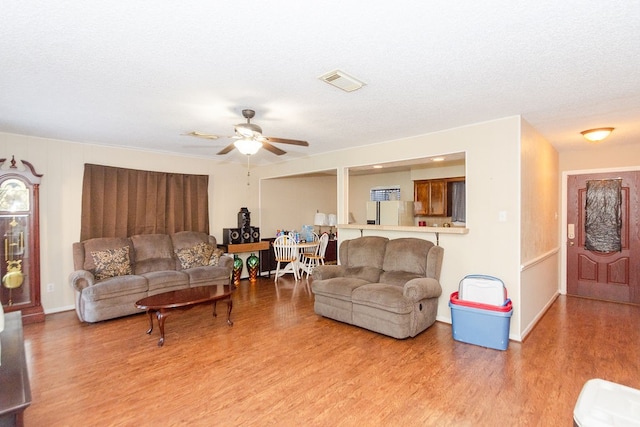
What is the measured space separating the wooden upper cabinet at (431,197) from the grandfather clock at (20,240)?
19.3 feet

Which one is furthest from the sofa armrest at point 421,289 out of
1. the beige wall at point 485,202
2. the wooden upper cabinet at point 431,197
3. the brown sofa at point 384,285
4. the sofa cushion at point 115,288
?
the sofa cushion at point 115,288

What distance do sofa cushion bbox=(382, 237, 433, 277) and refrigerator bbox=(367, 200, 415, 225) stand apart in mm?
1230

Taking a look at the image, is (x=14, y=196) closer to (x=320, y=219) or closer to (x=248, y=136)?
(x=248, y=136)

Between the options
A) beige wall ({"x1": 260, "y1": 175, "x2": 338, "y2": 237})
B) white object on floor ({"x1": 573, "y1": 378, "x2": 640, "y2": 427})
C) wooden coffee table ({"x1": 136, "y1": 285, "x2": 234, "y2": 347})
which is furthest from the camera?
beige wall ({"x1": 260, "y1": 175, "x2": 338, "y2": 237})

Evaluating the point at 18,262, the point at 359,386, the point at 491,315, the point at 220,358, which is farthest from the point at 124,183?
the point at 491,315

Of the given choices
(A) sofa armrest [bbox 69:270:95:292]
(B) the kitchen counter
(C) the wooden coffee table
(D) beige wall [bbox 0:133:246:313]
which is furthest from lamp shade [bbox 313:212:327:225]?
(A) sofa armrest [bbox 69:270:95:292]

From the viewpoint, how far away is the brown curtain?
480 cm

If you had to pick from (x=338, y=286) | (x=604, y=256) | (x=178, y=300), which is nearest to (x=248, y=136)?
(x=178, y=300)

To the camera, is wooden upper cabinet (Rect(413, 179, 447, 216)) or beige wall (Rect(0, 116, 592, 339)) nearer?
beige wall (Rect(0, 116, 592, 339))

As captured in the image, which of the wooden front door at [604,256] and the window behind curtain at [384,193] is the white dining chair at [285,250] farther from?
the wooden front door at [604,256]

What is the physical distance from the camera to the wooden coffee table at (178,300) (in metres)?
3.38

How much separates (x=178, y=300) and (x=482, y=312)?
10.2ft

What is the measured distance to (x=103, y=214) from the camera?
4895 mm

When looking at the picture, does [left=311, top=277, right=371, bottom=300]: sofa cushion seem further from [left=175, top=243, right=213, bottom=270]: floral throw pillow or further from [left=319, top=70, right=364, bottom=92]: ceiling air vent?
[left=319, top=70, right=364, bottom=92]: ceiling air vent
